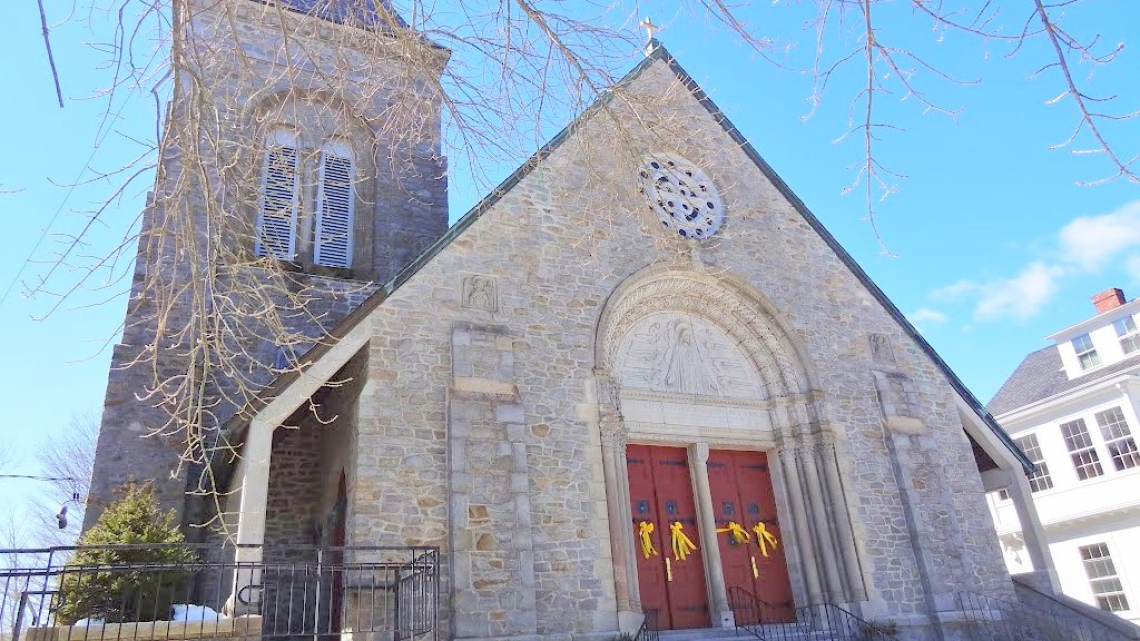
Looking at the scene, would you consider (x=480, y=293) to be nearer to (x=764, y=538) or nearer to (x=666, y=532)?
(x=666, y=532)

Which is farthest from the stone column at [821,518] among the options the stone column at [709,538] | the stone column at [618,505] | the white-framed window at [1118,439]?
the white-framed window at [1118,439]

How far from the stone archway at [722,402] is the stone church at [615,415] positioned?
1.4 inches

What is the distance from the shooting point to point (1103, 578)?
65.0ft

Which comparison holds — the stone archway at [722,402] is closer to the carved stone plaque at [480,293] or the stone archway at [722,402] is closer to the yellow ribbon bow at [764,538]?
the yellow ribbon bow at [764,538]

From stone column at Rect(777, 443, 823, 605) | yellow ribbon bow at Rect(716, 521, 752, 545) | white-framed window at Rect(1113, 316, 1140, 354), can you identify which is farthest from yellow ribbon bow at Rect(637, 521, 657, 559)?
white-framed window at Rect(1113, 316, 1140, 354)

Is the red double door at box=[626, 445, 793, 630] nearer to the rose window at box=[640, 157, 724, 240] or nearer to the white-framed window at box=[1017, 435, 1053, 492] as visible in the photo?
the rose window at box=[640, 157, 724, 240]

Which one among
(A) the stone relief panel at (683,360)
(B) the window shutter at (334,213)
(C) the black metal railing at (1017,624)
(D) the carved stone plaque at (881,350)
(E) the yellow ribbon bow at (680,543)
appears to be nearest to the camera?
(E) the yellow ribbon bow at (680,543)

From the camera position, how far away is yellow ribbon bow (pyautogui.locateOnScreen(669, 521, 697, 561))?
34.1 ft

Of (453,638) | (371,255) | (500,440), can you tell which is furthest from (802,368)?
(371,255)

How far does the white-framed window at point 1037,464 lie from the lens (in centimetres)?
2184

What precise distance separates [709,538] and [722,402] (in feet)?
6.92

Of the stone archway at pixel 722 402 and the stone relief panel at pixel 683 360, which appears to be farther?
the stone relief panel at pixel 683 360

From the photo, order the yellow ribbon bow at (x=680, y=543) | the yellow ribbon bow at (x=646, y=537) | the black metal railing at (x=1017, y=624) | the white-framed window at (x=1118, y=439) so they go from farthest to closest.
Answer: the white-framed window at (x=1118, y=439) < the black metal railing at (x=1017, y=624) < the yellow ribbon bow at (x=680, y=543) < the yellow ribbon bow at (x=646, y=537)

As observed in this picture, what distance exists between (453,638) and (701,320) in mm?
6384
